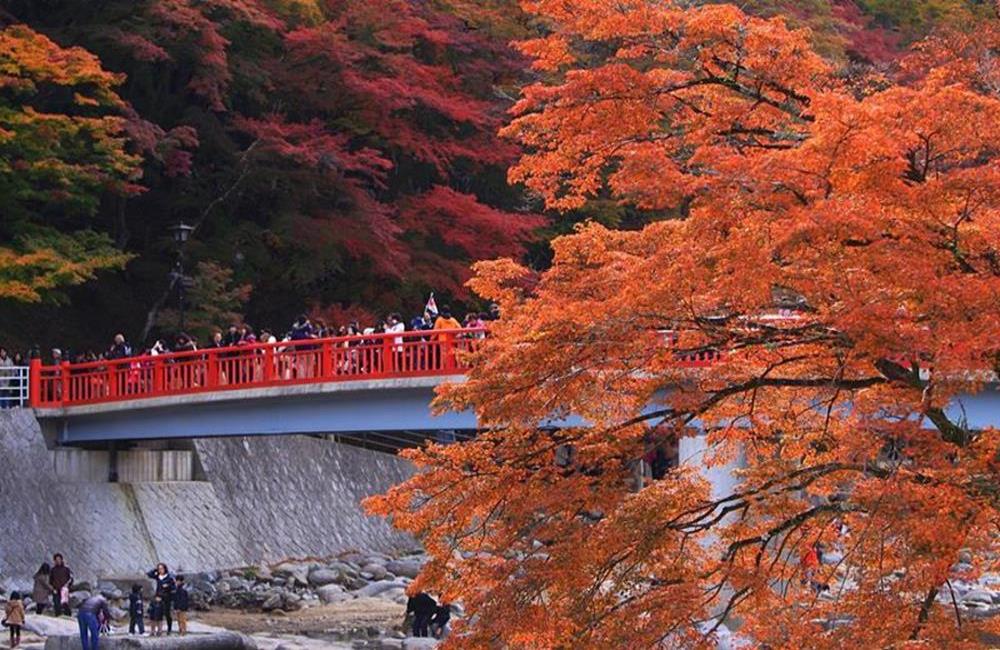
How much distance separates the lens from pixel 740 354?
1577cm

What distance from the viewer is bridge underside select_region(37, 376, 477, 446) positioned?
29.8 metres

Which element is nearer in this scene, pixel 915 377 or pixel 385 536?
pixel 915 377

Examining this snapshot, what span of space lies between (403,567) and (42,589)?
374 inches

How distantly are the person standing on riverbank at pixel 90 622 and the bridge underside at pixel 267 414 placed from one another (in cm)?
736

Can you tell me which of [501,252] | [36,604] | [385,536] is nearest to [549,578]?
[36,604]

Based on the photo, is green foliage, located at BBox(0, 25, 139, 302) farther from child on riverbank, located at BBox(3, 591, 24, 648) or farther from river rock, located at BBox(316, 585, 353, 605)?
child on riverbank, located at BBox(3, 591, 24, 648)

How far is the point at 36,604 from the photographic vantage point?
28.7 metres

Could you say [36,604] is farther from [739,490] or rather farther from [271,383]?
[739,490]

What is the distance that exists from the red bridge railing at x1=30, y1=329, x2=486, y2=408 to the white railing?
0.31m

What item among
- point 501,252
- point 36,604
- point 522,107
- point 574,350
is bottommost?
point 36,604

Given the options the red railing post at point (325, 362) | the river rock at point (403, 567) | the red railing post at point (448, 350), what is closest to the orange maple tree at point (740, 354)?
the red railing post at point (448, 350)

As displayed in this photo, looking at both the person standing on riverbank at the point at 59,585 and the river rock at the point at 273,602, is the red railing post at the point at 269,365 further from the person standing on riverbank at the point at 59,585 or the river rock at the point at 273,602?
the person standing on riverbank at the point at 59,585

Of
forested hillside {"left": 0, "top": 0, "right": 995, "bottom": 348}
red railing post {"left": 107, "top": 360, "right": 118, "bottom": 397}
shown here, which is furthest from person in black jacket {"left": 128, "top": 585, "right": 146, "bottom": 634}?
forested hillside {"left": 0, "top": 0, "right": 995, "bottom": 348}

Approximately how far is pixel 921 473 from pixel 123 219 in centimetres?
2865
